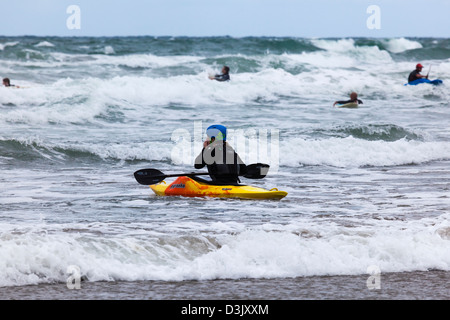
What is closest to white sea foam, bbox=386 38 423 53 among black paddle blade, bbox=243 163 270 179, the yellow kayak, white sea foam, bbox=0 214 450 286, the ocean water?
the ocean water

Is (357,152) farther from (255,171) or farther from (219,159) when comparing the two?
(219,159)

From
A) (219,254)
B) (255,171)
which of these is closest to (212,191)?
(255,171)

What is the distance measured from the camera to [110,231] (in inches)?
255

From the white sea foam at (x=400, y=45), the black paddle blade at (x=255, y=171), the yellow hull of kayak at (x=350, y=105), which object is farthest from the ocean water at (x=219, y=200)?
the white sea foam at (x=400, y=45)

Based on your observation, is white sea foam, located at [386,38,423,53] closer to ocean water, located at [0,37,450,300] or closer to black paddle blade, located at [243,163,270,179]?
ocean water, located at [0,37,450,300]

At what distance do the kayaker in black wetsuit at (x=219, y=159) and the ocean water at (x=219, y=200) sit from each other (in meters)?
0.33

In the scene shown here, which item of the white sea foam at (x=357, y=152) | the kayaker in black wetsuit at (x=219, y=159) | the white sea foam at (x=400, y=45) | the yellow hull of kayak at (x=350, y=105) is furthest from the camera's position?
the white sea foam at (x=400, y=45)

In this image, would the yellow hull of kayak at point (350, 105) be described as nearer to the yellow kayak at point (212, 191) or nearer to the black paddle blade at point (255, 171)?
the black paddle blade at point (255, 171)

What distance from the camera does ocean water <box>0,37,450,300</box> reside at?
17.1ft

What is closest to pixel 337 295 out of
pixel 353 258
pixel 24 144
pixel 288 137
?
pixel 353 258

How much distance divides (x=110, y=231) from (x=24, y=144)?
240 inches

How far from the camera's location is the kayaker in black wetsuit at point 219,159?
8281 mm

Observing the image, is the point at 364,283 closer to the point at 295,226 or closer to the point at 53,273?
the point at 295,226

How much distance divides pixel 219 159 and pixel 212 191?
440 millimetres
